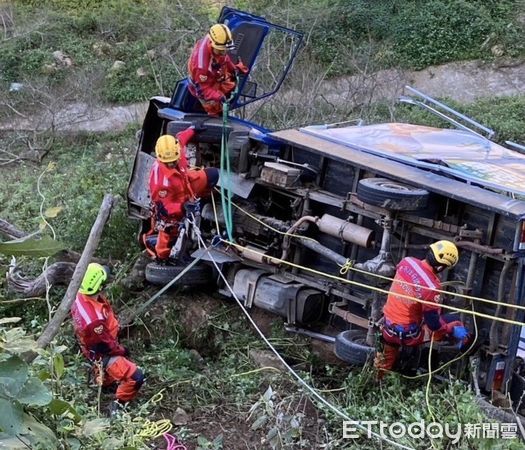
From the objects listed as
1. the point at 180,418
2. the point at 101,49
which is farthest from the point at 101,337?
the point at 101,49

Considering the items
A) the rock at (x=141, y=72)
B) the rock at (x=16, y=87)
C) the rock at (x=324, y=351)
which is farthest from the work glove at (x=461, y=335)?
the rock at (x=141, y=72)

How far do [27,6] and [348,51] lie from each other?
1019cm

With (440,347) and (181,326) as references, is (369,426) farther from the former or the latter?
(181,326)

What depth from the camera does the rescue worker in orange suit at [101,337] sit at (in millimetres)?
5730

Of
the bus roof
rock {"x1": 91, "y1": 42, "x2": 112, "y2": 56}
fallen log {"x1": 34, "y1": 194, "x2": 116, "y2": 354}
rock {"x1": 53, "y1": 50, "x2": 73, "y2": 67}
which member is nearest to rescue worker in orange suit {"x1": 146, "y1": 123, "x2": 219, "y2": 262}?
the bus roof

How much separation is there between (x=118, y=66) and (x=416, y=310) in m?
16.8

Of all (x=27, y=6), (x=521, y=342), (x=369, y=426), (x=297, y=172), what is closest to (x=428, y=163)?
(x=297, y=172)

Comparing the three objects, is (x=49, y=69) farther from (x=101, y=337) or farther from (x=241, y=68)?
(x=101, y=337)

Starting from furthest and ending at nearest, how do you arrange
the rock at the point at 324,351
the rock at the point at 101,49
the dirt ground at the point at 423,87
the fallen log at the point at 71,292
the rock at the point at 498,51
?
1. the rock at the point at 101,49
2. the rock at the point at 498,51
3. the dirt ground at the point at 423,87
4. the rock at the point at 324,351
5. the fallen log at the point at 71,292

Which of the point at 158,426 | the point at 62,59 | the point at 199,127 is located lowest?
the point at 158,426

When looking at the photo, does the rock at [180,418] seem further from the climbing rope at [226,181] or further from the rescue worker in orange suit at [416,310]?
the climbing rope at [226,181]

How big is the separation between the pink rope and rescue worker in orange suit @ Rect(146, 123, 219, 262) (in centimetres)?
239

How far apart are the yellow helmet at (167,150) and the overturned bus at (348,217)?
57cm

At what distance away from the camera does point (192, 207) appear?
23.3 feet
